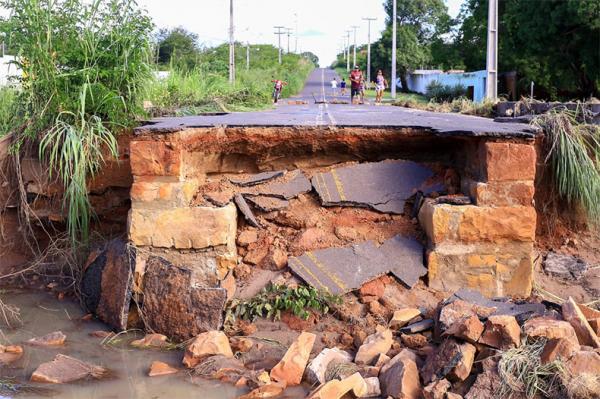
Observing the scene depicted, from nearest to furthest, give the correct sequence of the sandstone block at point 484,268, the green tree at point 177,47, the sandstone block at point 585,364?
the sandstone block at point 585,364, the sandstone block at point 484,268, the green tree at point 177,47

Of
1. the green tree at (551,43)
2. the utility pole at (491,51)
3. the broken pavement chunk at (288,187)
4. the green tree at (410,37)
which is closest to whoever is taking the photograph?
the broken pavement chunk at (288,187)

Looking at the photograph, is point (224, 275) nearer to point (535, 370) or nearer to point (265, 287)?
point (265, 287)

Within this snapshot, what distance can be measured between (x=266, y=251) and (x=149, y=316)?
1.07 meters

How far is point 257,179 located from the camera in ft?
18.9

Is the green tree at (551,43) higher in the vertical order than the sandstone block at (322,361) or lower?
higher

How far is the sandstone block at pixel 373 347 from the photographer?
13.9 ft

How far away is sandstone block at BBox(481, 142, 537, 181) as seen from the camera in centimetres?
508

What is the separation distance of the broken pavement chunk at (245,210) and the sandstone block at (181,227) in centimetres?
25

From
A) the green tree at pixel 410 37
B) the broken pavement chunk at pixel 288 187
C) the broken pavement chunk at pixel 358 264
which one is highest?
the green tree at pixel 410 37

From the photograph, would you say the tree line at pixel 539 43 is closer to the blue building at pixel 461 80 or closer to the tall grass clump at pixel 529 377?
the blue building at pixel 461 80

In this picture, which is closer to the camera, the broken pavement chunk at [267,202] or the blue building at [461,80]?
the broken pavement chunk at [267,202]

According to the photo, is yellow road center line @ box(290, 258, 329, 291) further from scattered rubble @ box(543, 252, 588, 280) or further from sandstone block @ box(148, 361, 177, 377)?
scattered rubble @ box(543, 252, 588, 280)

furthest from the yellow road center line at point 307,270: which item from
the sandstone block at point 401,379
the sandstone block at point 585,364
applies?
the sandstone block at point 585,364

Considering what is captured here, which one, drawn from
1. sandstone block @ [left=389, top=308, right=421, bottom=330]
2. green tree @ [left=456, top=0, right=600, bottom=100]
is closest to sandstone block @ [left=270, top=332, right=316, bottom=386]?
sandstone block @ [left=389, top=308, right=421, bottom=330]
